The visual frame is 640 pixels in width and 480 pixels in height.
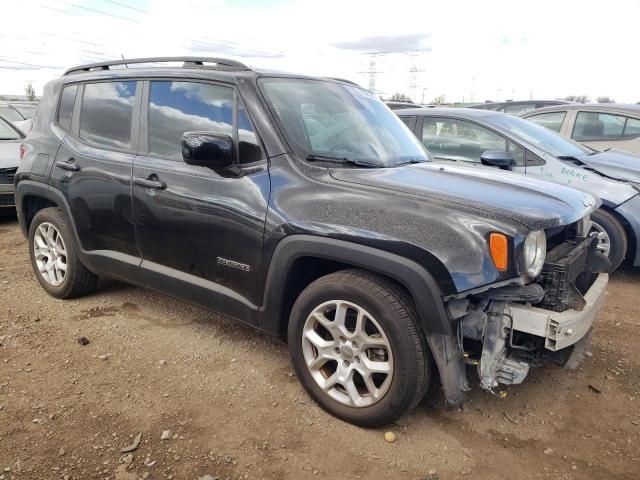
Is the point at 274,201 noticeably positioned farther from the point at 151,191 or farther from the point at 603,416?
the point at 603,416

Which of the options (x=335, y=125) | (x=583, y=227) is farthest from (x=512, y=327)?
(x=335, y=125)

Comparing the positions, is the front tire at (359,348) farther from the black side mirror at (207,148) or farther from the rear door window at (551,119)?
the rear door window at (551,119)

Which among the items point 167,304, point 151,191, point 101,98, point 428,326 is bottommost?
point 167,304

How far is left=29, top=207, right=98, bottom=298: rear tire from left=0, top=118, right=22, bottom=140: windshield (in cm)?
422

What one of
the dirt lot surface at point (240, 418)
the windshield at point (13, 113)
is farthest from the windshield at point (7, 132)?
the dirt lot surface at point (240, 418)

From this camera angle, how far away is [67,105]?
13.9 ft

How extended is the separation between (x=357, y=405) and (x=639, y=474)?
135cm

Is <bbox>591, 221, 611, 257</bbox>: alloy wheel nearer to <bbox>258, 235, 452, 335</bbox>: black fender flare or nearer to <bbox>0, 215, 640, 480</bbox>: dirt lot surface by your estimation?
<bbox>0, 215, 640, 480</bbox>: dirt lot surface

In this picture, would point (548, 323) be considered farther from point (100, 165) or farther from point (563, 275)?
point (100, 165)

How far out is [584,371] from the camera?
137 inches

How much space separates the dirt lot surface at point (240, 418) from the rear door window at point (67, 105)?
157 cm

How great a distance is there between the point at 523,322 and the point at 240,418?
5.11 feet

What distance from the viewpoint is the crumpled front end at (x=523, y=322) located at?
8.29ft

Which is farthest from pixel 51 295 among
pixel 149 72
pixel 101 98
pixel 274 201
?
pixel 274 201
